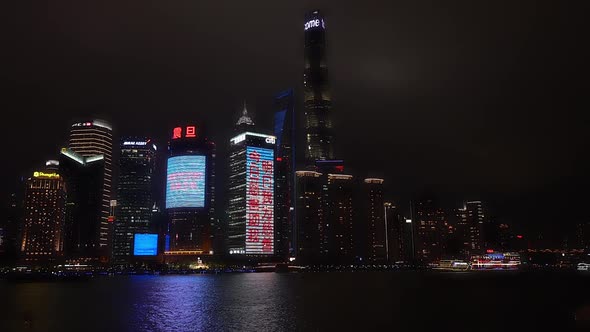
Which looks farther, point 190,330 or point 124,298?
point 124,298

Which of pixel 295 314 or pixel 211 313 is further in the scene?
pixel 211 313

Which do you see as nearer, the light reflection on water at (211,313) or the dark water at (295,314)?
the dark water at (295,314)

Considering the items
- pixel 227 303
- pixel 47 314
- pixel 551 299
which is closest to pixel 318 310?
pixel 227 303

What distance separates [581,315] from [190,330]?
42628 millimetres

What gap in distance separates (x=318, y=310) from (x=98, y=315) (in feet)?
90.0

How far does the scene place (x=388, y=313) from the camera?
6450 cm

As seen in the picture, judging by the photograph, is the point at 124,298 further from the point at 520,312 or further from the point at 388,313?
the point at 520,312

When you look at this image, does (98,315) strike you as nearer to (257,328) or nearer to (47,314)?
(47,314)

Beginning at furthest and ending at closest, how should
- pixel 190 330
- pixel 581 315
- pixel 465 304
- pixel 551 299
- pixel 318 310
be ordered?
pixel 551 299
pixel 465 304
pixel 318 310
pixel 581 315
pixel 190 330

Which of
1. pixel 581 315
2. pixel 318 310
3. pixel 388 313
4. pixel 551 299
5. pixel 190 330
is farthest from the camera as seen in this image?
pixel 551 299

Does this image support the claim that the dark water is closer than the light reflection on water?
Yes

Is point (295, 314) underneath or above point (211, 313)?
underneath

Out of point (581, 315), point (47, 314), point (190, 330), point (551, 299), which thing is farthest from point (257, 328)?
point (551, 299)

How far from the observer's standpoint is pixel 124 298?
90000 millimetres
